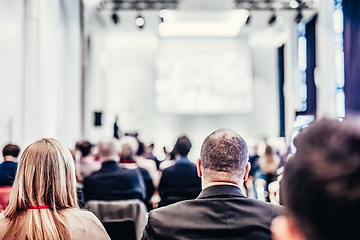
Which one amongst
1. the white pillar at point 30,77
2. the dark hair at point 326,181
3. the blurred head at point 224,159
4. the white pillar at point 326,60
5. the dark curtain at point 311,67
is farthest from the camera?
the dark curtain at point 311,67

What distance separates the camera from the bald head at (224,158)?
5.04 feet

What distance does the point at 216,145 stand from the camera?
1.58m

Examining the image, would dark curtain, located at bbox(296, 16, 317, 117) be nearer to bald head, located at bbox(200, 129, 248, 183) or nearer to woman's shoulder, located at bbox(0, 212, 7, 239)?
bald head, located at bbox(200, 129, 248, 183)

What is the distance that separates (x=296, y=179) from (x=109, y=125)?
12.2 metres

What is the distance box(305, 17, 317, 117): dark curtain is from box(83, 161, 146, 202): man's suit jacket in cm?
765

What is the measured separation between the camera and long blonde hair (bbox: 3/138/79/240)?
4.70 ft

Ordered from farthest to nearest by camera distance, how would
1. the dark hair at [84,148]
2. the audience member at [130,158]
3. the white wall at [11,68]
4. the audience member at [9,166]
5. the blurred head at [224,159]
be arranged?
1. the white wall at [11,68]
2. the dark hair at [84,148]
3. the audience member at [130,158]
4. the audience member at [9,166]
5. the blurred head at [224,159]

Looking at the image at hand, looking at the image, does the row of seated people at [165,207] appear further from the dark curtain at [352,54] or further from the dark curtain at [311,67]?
the dark curtain at [311,67]

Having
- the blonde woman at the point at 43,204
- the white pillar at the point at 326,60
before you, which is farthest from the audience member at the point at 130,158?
the white pillar at the point at 326,60

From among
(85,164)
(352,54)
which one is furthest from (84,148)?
(352,54)

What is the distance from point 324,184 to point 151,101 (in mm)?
12575

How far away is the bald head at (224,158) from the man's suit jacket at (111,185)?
1786 mm

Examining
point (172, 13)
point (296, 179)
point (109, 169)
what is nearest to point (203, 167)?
point (296, 179)

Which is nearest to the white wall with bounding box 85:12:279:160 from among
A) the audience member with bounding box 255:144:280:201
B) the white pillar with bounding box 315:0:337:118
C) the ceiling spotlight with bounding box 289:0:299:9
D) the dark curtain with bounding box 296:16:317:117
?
the dark curtain with bounding box 296:16:317:117
